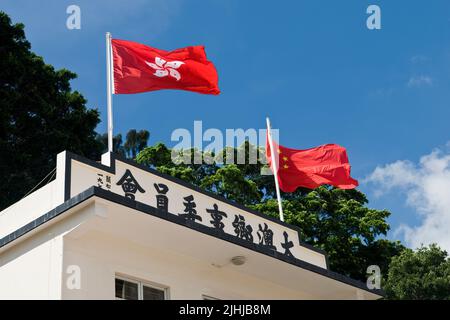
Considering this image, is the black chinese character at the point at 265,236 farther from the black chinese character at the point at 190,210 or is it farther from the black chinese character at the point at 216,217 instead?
the black chinese character at the point at 190,210

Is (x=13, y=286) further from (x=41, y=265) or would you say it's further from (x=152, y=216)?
(x=152, y=216)

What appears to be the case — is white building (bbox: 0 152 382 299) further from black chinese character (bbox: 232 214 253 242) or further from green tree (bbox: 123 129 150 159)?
green tree (bbox: 123 129 150 159)

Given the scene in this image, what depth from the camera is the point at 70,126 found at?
32.6 meters

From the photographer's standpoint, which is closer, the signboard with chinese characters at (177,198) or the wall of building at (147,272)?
the wall of building at (147,272)

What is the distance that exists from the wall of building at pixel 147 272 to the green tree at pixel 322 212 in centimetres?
1941

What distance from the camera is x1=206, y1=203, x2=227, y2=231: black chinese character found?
43.6 feet

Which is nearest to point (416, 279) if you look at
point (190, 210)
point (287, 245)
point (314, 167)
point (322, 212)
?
point (322, 212)

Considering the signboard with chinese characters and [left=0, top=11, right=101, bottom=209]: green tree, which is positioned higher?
[left=0, top=11, right=101, bottom=209]: green tree

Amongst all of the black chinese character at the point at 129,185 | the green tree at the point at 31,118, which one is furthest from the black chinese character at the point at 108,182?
the green tree at the point at 31,118

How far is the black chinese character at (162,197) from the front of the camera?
12.4 meters

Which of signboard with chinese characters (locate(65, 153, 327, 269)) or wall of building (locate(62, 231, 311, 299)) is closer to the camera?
wall of building (locate(62, 231, 311, 299))

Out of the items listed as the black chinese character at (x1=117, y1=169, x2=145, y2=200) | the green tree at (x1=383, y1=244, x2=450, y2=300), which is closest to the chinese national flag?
the black chinese character at (x1=117, y1=169, x2=145, y2=200)
